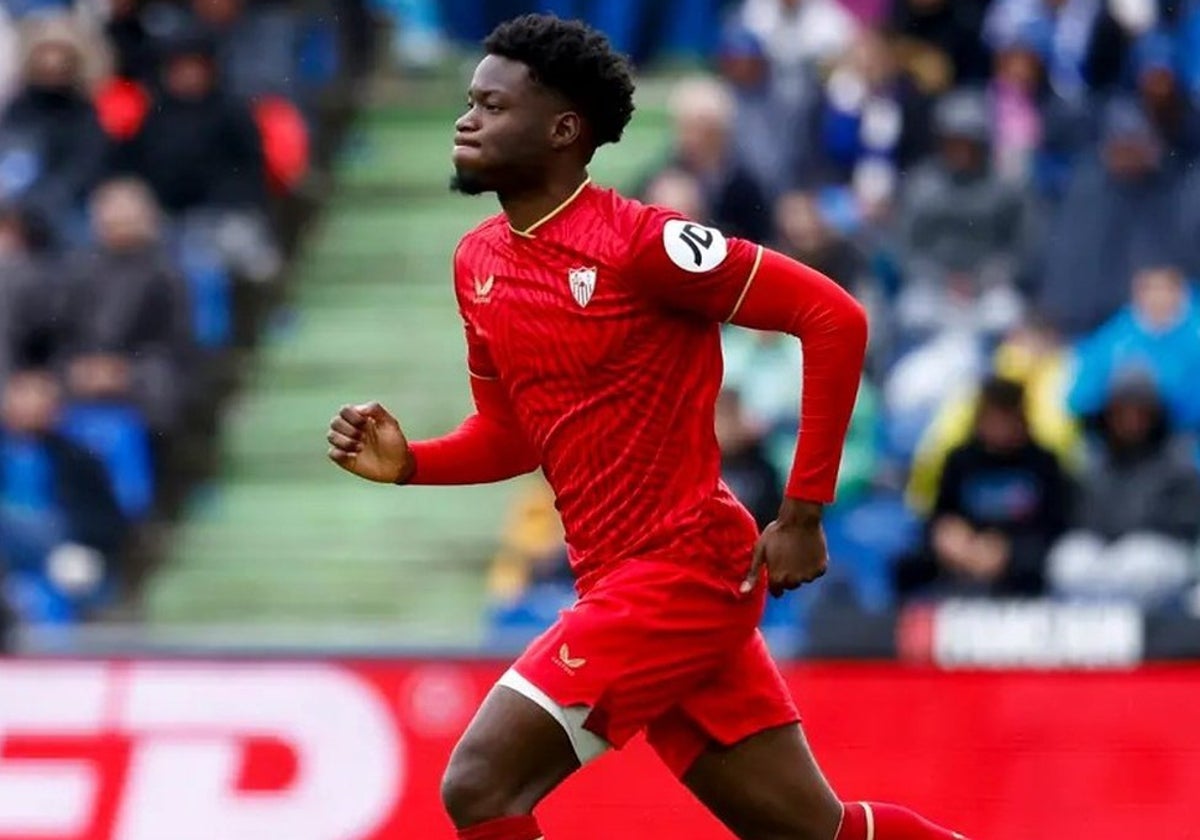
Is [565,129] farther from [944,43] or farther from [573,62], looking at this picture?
[944,43]

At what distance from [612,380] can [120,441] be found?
6705 mm

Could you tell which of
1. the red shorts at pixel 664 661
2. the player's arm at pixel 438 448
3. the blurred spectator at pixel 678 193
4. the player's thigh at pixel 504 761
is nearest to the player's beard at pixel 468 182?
the player's arm at pixel 438 448

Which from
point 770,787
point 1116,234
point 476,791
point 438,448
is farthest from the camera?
point 1116,234

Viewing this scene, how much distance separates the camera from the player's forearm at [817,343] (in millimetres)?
5988

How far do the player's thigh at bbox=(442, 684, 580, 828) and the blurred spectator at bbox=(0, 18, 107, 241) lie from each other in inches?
316

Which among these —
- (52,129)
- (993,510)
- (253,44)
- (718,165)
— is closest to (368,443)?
(993,510)

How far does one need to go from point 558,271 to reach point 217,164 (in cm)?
760

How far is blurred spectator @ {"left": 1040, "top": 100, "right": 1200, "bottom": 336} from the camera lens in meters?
11.8

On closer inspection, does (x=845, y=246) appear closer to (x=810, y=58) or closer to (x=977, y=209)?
(x=977, y=209)

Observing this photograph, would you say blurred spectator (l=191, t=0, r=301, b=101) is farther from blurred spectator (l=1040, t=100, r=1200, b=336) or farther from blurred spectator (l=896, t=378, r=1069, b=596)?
blurred spectator (l=896, t=378, r=1069, b=596)

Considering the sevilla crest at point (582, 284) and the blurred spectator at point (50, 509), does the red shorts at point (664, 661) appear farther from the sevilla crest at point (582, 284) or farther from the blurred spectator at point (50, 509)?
the blurred spectator at point (50, 509)

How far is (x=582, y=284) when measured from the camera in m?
6.11

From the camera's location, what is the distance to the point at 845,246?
11.9 metres

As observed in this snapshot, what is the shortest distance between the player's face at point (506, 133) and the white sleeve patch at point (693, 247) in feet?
1.15
